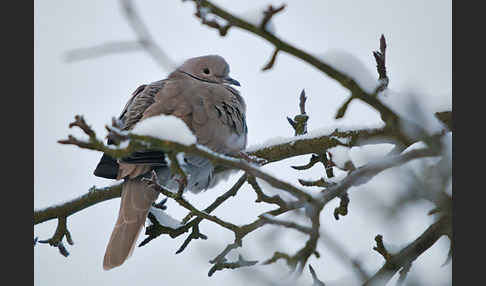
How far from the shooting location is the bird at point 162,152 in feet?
12.9

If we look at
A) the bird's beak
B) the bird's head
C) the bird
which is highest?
the bird's head

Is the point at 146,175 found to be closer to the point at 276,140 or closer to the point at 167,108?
the point at 167,108

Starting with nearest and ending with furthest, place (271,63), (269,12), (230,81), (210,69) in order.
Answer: (269,12) → (271,63) → (230,81) → (210,69)

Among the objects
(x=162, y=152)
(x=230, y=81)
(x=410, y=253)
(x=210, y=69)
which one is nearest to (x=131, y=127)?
(x=162, y=152)

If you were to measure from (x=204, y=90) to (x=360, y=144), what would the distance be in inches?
57.5

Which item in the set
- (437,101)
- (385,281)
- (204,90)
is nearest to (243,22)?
(385,281)

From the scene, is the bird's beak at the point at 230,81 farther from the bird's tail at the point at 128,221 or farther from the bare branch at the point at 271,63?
the bare branch at the point at 271,63

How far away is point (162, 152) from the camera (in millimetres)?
3936

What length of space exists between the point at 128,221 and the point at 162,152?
486 mm

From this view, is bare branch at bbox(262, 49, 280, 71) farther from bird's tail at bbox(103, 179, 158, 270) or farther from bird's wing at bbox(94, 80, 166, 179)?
bird's tail at bbox(103, 179, 158, 270)

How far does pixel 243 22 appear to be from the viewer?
2.08 metres

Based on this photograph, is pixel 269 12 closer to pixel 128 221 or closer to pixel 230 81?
pixel 128 221

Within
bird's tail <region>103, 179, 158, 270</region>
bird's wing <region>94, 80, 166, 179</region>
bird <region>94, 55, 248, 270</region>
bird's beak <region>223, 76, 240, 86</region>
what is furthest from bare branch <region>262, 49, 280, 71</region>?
bird's beak <region>223, 76, 240, 86</region>

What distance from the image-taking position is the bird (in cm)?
392
